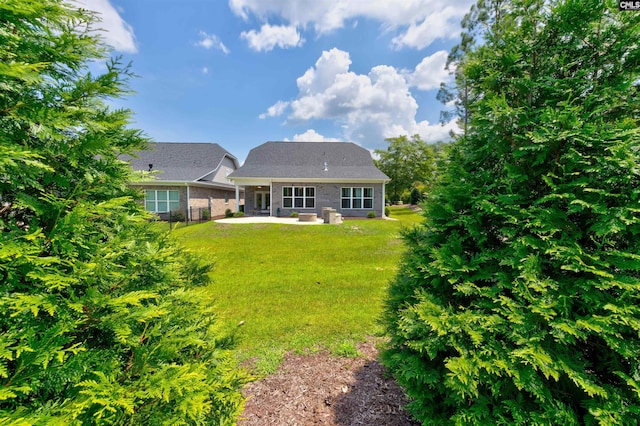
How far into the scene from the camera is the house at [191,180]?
20.2 metres

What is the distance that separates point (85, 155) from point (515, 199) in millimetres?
2568

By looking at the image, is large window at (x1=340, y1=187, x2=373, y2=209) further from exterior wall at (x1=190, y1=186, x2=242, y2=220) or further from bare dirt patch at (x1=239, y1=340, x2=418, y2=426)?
bare dirt patch at (x1=239, y1=340, x2=418, y2=426)

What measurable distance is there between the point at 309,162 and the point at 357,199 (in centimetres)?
567

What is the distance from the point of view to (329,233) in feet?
43.6

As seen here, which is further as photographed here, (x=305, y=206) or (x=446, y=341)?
(x=305, y=206)

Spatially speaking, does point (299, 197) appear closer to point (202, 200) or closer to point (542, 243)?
Result: point (202, 200)

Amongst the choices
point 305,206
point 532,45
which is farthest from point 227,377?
A: point 305,206

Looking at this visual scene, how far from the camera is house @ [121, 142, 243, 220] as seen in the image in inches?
794

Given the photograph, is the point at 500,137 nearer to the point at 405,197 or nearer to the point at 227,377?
the point at 227,377

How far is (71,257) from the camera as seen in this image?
4.09 ft

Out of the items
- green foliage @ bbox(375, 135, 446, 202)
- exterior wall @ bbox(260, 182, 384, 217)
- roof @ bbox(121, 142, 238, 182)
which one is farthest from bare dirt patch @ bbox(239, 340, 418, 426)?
green foliage @ bbox(375, 135, 446, 202)

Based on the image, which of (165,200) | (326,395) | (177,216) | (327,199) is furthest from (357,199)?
(326,395)

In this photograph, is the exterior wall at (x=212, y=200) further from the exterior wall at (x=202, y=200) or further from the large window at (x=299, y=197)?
the large window at (x=299, y=197)

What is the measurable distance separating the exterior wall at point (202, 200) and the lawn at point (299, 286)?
8.81 m
